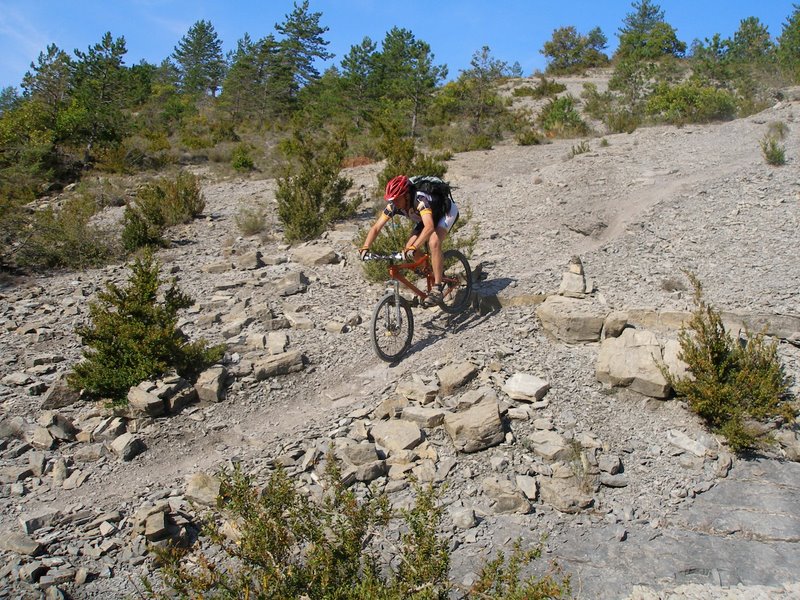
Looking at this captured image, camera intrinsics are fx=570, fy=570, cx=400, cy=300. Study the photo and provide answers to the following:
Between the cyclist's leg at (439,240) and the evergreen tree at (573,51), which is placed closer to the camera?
the cyclist's leg at (439,240)

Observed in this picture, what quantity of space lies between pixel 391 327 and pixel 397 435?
1610 millimetres

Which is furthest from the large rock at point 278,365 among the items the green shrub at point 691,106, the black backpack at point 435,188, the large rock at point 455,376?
the green shrub at point 691,106

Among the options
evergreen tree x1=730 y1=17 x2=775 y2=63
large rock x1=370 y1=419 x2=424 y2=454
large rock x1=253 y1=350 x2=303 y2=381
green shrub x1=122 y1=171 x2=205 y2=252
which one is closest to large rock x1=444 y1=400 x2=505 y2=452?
large rock x1=370 y1=419 x2=424 y2=454

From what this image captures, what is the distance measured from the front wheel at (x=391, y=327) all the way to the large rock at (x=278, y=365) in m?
0.85

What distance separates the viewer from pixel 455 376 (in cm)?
548

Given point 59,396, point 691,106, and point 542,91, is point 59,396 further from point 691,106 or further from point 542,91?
point 542,91

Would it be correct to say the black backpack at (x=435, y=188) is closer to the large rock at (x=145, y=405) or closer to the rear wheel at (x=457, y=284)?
the rear wheel at (x=457, y=284)

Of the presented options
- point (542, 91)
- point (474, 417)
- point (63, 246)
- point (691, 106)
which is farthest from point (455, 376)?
point (542, 91)

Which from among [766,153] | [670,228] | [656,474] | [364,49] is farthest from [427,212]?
[364,49]

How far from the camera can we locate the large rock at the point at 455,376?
542 centimetres

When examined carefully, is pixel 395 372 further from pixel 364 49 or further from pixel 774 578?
pixel 364 49

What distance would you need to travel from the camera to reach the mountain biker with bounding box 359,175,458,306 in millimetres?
5879

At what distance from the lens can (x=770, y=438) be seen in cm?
429

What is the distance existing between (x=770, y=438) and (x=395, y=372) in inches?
132
